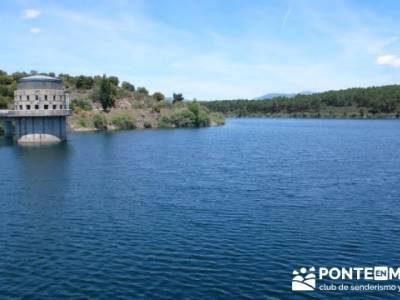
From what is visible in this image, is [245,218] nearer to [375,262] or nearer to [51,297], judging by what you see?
[375,262]

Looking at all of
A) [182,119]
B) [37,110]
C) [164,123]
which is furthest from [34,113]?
[182,119]

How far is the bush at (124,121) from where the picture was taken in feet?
586

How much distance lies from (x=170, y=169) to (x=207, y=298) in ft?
155

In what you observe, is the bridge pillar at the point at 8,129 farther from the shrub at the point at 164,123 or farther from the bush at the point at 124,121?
the shrub at the point at 164,123

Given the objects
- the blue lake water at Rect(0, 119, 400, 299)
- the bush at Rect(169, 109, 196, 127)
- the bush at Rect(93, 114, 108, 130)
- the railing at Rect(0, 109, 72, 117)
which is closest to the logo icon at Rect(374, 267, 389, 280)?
the blue lake water at Rect(0, 119, 400, 299)

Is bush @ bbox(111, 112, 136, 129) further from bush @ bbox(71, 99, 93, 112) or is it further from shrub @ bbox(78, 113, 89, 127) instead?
bush @ bbox(71, 99, 93, 112)

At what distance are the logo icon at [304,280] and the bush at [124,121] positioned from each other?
153161mm

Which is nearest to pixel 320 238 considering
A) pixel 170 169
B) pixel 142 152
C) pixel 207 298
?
pixel 207 298

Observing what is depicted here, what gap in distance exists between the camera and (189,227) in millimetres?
40938

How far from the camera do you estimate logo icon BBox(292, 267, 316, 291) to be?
2854 centimetres

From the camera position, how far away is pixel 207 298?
2711cm

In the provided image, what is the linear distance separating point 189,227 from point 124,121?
468 feet

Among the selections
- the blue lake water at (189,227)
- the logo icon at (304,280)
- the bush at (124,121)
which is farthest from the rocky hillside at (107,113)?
the logo icon at (304,280)

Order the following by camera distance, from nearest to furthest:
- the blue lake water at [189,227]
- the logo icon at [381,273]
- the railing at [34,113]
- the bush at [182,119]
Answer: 1. the blue lake water at [189,227]
2. the logo icon at [381,273]
3. the railing at [34,113]
4. the bush at [182,119]
